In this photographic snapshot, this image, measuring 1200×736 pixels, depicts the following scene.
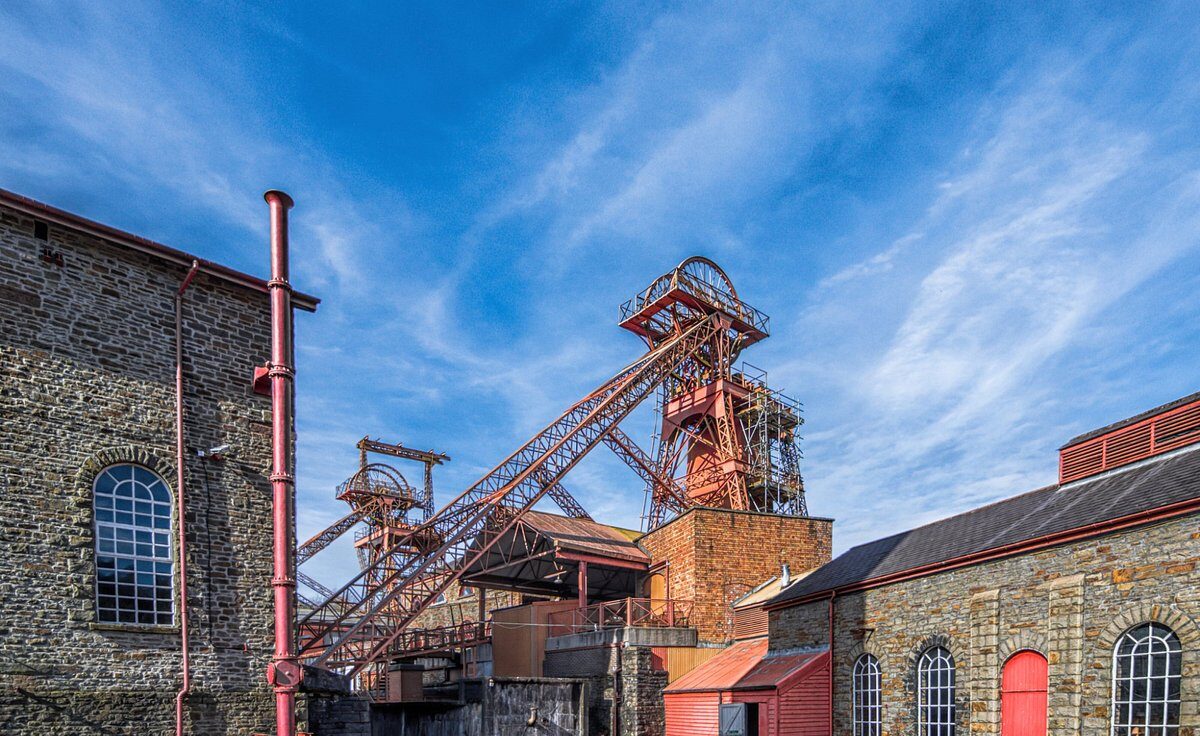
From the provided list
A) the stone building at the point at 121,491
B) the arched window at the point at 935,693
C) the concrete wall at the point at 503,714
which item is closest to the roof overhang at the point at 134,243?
the stone building at the point at 121,491

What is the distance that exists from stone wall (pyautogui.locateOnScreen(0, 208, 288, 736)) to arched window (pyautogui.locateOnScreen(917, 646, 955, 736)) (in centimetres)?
1113

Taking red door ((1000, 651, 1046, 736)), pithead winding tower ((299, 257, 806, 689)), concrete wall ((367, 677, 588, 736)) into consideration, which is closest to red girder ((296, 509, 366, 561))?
pithead winding tower ((299, 257, 806, 689))

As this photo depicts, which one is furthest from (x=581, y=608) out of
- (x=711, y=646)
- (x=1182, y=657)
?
(x=1182, y=657)

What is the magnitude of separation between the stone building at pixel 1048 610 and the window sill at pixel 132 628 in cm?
1131

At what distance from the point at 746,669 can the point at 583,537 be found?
7650 mm

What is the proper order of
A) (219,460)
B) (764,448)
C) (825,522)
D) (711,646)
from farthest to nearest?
(764,448)
(825,522)
(711,646)
(219,460)

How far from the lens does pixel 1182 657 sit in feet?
33.6

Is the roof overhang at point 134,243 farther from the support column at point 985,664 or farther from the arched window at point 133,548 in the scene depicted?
the support column at point 985,664

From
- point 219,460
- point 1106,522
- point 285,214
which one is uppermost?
point 285,214

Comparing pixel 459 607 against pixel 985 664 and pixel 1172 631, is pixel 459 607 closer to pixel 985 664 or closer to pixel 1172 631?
pixel 985 664

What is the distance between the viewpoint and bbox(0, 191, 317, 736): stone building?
37.8 feet

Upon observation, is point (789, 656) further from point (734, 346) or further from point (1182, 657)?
point (734, 346)

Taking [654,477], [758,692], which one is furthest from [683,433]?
[758,692]

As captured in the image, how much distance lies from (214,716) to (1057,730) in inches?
495
